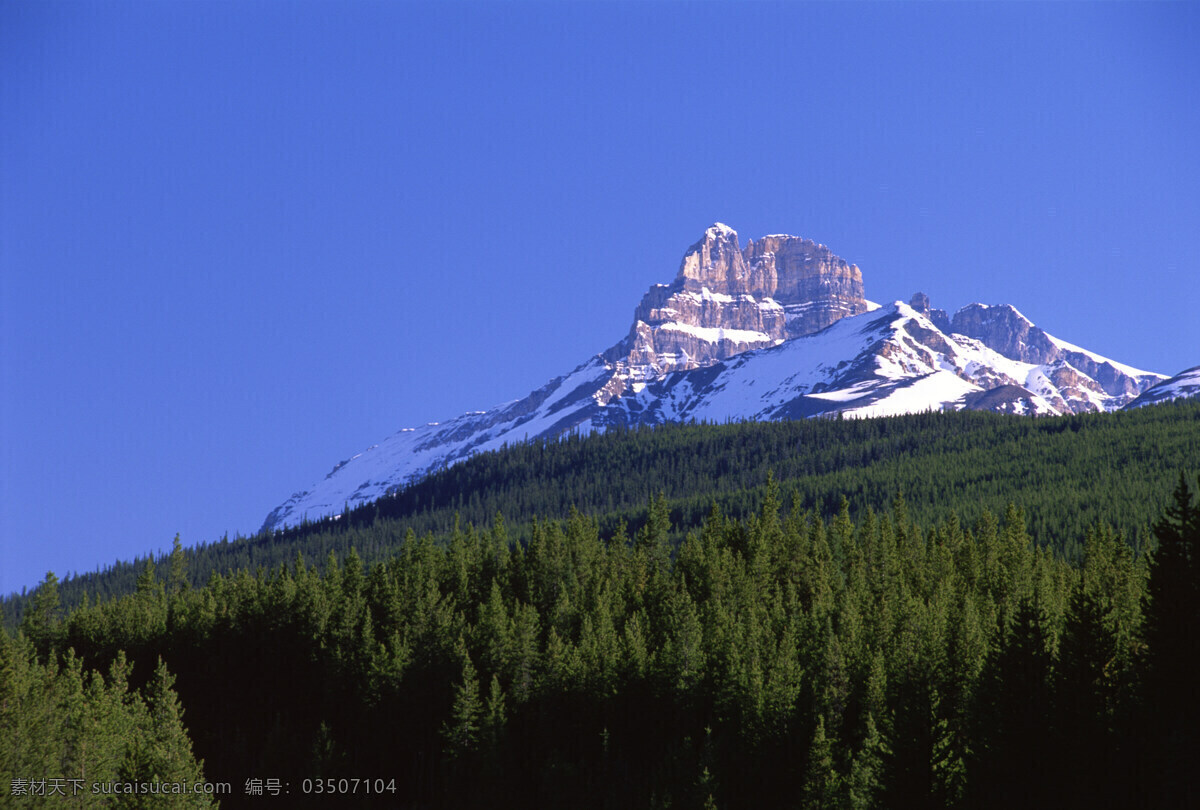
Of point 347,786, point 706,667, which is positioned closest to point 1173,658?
point 706,667

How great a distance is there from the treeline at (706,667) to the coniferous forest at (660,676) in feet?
0.60

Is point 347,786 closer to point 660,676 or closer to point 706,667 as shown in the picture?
Answer: point 660,676

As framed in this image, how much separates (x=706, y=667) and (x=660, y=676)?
3.06 metres

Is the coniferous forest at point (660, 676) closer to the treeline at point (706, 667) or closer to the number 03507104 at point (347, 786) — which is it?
the treeline at point (706, 667)

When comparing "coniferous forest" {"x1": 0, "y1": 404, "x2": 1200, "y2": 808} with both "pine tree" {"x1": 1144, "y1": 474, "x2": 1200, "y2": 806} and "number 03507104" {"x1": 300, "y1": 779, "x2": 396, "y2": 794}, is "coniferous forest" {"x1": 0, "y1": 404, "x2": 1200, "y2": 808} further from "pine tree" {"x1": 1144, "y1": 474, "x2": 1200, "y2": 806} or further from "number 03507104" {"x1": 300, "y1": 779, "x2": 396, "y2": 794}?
"number 03507104" {"x1": 300, "y1": 779, "x2": 396, "y2": 794}

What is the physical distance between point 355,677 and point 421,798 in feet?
50.7

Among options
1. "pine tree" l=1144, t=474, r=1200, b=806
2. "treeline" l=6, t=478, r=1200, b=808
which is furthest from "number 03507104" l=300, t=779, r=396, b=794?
"pine tree" l=1144, t=474, r=1200, b=806

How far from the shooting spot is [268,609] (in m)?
107

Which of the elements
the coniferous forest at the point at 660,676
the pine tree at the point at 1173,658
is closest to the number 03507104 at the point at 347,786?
the coniferous forest at the point at 660,676

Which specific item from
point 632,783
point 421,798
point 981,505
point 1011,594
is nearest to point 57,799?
point 421,798

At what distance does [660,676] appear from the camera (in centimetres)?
7275

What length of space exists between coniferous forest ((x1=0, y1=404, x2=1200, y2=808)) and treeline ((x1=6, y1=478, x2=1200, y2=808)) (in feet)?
0.60

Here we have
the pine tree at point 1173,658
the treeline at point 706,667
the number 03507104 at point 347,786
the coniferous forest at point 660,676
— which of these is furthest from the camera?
the number 03507104 at point 347,786

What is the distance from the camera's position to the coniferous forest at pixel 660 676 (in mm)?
42125
